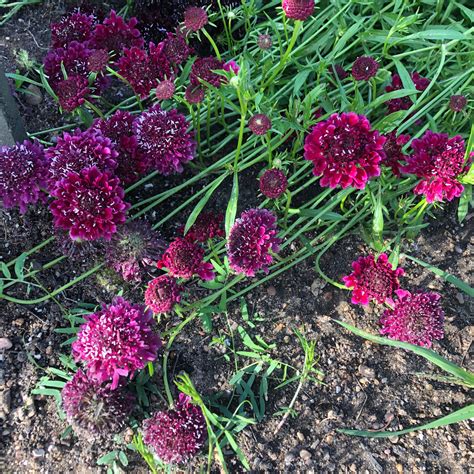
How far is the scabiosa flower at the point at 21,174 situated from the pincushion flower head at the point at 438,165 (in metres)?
1.17

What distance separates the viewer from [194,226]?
1.93m

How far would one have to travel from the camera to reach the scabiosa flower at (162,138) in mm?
1911

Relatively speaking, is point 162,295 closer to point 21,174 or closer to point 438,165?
point 21,174

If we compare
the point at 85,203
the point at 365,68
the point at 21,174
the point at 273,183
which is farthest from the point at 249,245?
the point at 21,174

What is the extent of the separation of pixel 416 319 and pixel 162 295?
0.78 meters

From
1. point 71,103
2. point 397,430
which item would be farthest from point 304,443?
point 71,103

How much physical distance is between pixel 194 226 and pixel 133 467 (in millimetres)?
758

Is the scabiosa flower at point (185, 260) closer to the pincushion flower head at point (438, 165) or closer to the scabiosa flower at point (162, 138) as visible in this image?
the scabiosa flower at point (162, 138)

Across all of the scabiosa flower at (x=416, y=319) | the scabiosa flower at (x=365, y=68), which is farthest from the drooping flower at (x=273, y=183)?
the scabiosa flower at (x=416, y=319)

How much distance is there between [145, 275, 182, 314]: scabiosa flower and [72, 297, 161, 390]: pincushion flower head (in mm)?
55

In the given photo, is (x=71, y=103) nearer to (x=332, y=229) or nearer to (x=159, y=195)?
(x=159, y=195)

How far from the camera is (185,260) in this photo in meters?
1.77

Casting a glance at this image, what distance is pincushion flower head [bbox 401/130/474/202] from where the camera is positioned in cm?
182

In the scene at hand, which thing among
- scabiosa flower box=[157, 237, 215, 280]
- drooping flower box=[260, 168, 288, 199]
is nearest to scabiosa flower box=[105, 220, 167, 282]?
scabiosa flower box=[157, 237, 215, 280]
